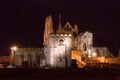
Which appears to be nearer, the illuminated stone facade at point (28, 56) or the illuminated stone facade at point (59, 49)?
the illuminated stone facade at point (59, 49)

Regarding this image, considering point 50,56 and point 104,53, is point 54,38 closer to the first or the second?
point 50,56

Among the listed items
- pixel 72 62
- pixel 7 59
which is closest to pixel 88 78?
pixel 72 62

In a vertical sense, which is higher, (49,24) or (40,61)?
(49,24)

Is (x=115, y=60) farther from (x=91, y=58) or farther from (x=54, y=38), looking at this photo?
(x=54, y=38)

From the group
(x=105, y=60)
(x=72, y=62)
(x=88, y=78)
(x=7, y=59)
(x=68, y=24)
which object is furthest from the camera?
(x=7, y=59)

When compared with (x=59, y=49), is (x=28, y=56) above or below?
below

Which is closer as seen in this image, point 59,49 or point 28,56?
point 59,49

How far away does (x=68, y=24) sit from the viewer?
125750 mm

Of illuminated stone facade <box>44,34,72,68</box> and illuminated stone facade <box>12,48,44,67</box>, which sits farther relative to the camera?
illuminated stone facade <box>12,48,44,67</box>

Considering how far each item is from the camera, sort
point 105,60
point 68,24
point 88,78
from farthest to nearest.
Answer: point 68,24, point 105,60, point 88,78

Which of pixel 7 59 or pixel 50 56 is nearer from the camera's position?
pixel 50 56

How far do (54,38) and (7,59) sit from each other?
36.2m

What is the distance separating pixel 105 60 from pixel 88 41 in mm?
17253

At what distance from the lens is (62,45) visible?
10606 centimetres
